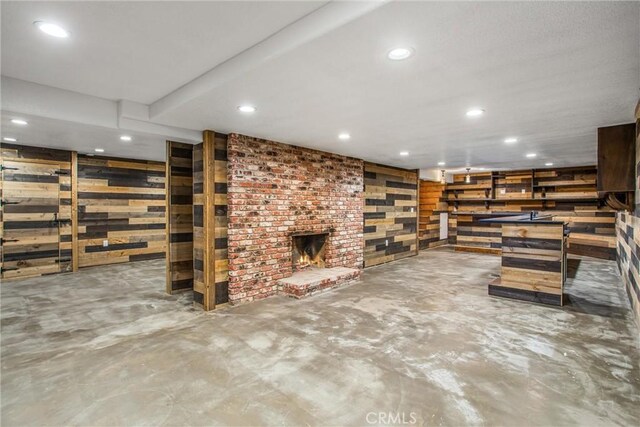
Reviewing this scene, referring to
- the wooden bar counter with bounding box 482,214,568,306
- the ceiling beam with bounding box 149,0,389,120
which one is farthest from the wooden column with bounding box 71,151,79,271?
the wooden bar counter with bounding box 482,214,568,306

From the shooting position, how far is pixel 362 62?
7.13 ft

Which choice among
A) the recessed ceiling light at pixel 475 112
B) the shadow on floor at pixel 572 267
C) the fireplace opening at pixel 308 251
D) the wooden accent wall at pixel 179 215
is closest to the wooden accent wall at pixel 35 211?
Answer: the wooden accent wall at pixel 179 215

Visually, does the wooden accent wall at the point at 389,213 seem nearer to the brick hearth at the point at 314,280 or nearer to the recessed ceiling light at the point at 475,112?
the brick hearth at the point at 314,280

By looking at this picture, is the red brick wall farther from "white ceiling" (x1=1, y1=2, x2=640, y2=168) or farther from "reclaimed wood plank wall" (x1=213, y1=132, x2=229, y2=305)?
"white ceiling" (x1=1, y1=2, x2=640, y2=168)

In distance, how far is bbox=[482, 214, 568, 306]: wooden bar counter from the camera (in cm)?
413

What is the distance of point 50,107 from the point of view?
10.3 feet

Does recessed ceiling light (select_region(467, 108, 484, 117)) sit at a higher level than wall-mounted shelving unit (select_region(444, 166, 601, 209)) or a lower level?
higher

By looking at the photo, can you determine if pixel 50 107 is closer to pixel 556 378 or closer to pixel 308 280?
pixel 308 280

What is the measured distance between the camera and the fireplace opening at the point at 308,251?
5.45m

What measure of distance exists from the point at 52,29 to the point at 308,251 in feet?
14.4

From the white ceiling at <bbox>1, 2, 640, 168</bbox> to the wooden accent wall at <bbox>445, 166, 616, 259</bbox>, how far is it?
5.08 metres

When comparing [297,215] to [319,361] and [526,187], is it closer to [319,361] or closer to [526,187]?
[319,361]

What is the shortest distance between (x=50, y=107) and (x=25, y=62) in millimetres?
697

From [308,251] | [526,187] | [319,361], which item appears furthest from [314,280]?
[526,187]
